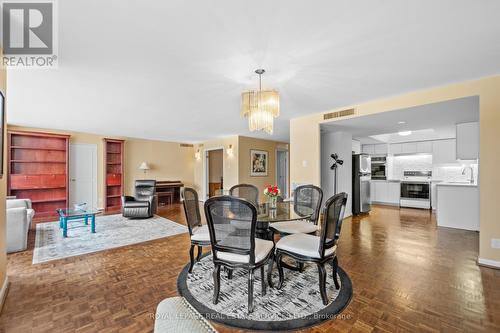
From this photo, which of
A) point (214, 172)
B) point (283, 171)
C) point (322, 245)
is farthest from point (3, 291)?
point (283, 171)

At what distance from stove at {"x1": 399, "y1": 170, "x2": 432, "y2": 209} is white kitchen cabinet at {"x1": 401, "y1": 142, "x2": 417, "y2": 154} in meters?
0.68

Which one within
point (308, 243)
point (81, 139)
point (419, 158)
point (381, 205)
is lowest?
point (381, 205)

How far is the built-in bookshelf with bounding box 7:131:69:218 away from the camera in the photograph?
5.46 metres

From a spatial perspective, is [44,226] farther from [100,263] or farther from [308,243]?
[308,243]

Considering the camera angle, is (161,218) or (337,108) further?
(161,218)

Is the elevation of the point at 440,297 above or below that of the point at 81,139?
below

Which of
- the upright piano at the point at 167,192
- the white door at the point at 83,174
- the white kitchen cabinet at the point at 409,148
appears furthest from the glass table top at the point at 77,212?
the white kitchen cabinet at the point at 409,148

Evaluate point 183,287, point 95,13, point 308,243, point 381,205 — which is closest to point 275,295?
point 308,243

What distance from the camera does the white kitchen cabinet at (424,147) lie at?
6.84m

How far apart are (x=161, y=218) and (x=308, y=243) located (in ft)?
14.3

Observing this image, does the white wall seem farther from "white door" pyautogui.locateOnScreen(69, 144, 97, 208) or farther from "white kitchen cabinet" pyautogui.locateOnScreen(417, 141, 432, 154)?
"white door" pyautogui.locateOnScreen(69, 144, 97, 208)

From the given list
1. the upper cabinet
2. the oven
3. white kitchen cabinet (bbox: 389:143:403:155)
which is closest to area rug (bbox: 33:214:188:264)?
the upper cabinet

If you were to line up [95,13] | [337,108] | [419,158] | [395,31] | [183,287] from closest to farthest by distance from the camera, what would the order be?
[95,13] → [395,31] → [183,287] → [337,108] → [419,158]

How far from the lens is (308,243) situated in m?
2.15
